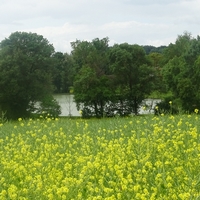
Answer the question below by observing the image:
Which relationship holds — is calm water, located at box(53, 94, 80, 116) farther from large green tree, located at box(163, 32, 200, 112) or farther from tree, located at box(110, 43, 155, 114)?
large green tree, located at box(163, 32, 200, 112)

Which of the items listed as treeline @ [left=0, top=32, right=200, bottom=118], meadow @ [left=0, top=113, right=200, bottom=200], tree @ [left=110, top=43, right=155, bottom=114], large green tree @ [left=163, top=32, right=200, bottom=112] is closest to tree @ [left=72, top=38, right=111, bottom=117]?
treeline @ [left=0, top=32, right=200, bottom=118]

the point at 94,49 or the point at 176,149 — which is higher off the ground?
the point at 94,49

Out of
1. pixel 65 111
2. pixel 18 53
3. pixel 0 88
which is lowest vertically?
pixel 65 111

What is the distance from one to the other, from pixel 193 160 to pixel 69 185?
1.96 meters

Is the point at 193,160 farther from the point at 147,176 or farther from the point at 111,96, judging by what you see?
the point at 111,96

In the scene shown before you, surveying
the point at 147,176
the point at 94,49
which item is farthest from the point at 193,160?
the point at 94,49

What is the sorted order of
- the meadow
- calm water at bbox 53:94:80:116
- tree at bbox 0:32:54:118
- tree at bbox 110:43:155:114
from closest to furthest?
the meadow → tree at bbox 0:32:54:118 → tree at bbox 110:43:155:114 → calm water at bbox 53:94:80:116

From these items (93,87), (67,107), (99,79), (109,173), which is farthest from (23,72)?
(109,173)

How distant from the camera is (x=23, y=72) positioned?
36.2m

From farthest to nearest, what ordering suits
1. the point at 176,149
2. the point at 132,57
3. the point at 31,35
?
the point at 132,57 < the point at 31,35 < the point at 176,149

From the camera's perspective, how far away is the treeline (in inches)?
1396

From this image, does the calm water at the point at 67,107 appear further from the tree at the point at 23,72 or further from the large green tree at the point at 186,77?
the large green tree at the point at 186,77

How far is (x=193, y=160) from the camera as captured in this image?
20.1 feet

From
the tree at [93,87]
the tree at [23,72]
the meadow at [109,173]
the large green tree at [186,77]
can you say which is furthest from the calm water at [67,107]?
the meadow at [109,173]
